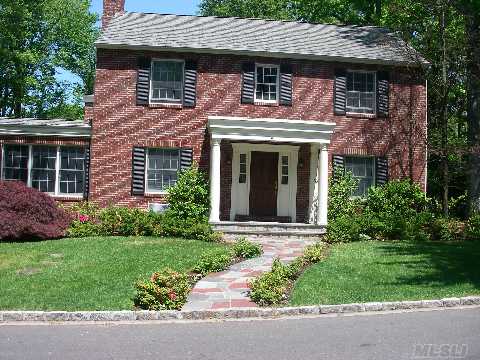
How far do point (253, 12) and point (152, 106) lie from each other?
1092 inches

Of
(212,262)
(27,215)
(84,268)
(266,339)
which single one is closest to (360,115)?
(212,262)

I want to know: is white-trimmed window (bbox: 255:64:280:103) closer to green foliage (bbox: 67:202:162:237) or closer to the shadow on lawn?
green foliage (bbox: 67:202:162:237)

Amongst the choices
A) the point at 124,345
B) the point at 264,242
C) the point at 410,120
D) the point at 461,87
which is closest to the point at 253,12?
the point at 461,87

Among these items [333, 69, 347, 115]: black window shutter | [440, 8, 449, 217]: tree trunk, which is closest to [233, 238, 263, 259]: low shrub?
[333, 69, 347, 115]: black window shutter

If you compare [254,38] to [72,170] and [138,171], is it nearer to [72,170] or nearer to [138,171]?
[138,171]

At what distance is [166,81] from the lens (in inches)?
750

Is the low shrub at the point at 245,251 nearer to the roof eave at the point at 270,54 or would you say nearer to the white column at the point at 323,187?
the white column at the point at 323,187

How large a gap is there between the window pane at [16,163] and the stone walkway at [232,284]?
9756 mm

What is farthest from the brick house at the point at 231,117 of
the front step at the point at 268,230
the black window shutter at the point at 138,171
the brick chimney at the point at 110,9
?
the brick chimney at the point at 110,9

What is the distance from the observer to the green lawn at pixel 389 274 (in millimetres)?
9250

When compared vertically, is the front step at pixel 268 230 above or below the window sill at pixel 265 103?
below

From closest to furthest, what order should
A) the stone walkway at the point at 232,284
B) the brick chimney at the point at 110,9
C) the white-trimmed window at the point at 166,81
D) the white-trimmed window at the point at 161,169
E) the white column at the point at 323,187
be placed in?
the stone walkway at the point at 232,284 < the white column at the point at 323,187 < the white-trimmed window at the point at 161,169 < the white-trimmed window at the point at 166,81 < the brick chimney at the point at 110,9

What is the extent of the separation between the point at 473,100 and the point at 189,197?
11.9m

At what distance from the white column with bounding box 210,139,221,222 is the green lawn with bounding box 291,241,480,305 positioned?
4.47 meters
